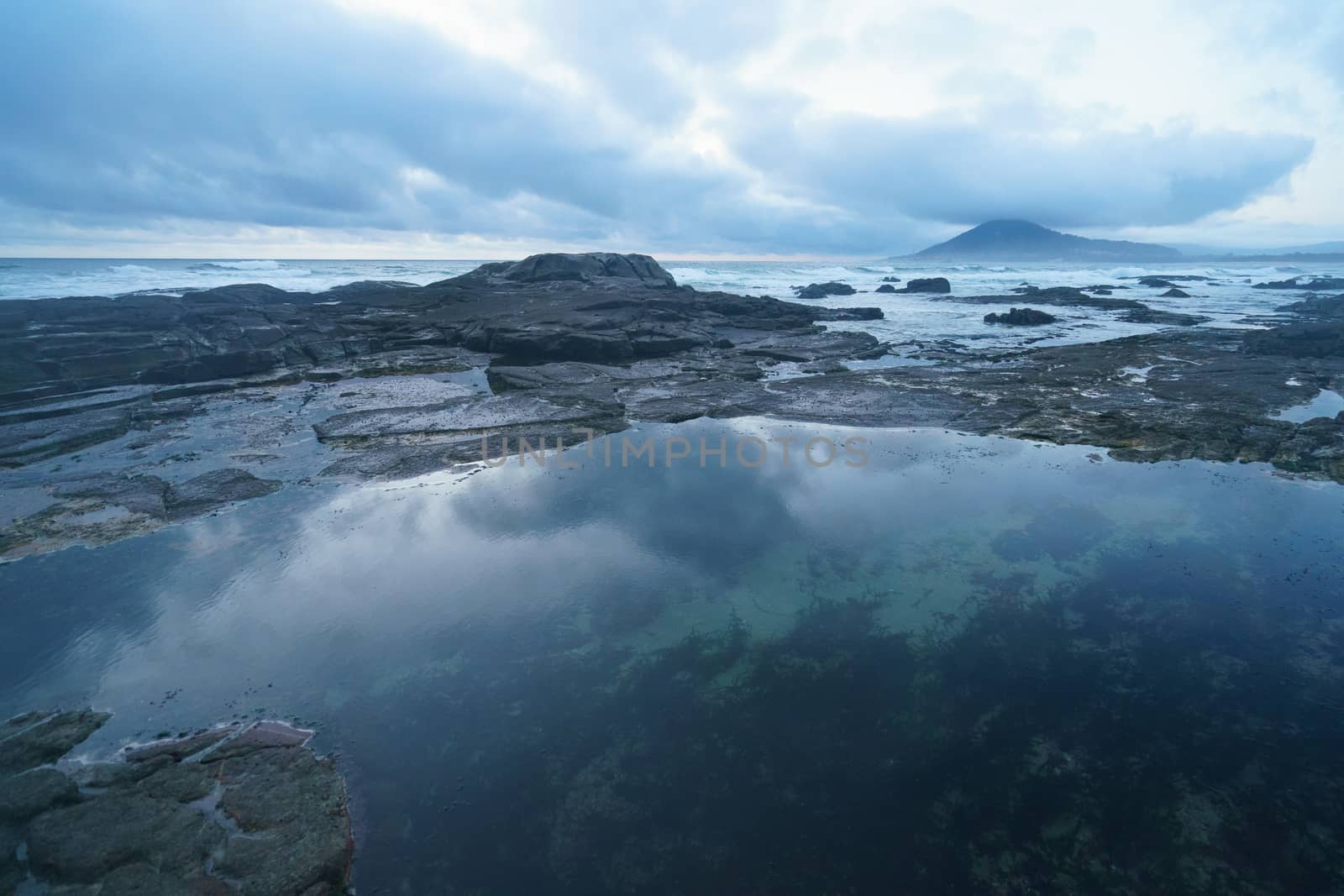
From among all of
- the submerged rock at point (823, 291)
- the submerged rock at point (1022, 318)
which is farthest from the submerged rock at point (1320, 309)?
the submerged rock at point (823, 291)

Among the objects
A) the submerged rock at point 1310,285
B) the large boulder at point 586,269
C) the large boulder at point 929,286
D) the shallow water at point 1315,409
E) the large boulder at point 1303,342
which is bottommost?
the shallow water at point 1315,409

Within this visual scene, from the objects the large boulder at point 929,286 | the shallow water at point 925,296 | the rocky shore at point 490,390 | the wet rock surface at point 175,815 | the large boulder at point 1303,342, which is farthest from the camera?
the large boulder at point 929,286

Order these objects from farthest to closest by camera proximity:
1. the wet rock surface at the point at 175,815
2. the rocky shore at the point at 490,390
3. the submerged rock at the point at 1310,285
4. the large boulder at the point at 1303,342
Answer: the submerged rock at the point at 1310,285 < the large boulder at the point at 1303,342 < the rocky shore at the point at 490,390 < the wet rock surface at the point at 175,815

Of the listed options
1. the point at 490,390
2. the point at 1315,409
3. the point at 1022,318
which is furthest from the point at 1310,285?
the point at 490,390

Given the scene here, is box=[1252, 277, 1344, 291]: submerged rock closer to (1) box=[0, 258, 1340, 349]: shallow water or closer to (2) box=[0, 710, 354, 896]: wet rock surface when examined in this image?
(1) box=[0, 258, 1340, 349]: shallow water

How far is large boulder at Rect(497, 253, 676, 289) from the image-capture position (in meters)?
52.0

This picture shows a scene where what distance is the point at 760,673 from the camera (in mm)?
6488

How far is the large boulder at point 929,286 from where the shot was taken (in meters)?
62.9

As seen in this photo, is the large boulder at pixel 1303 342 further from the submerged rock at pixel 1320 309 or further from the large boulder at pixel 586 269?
the large boulder at pixel 586 269

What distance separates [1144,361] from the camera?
21359 mm

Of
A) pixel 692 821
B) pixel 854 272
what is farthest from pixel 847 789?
pixel 854 272

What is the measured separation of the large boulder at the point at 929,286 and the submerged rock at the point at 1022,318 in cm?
2810

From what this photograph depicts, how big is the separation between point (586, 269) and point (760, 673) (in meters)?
50.6

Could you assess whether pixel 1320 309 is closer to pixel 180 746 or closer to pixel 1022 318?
pixel 1022 318
